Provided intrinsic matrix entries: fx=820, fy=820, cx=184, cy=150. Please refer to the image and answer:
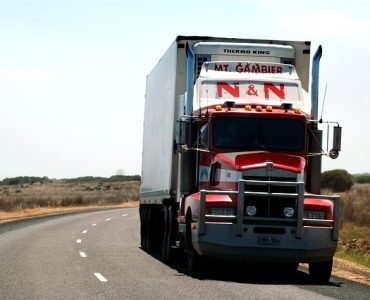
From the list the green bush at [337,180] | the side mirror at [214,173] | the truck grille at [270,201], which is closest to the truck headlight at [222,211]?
the truck grille at [270,201]

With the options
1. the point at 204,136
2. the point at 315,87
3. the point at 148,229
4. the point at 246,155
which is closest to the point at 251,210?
the point at 246,155

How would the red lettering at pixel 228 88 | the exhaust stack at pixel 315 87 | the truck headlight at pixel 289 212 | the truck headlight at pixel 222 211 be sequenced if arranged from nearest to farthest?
the truck headlight at pixel 222 211 → the truck headlight at pixel 289 212 → the exhaust stack at pixel 315 87 → the red lettering at pixel 228 88

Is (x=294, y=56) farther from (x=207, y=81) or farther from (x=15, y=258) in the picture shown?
(x=15, y=258)

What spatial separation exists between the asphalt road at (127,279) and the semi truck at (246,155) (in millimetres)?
623

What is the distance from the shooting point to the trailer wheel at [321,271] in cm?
1523

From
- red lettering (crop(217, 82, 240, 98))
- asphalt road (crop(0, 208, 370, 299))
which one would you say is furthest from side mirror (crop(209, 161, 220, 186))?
asphalt road (crop(0, 208, 370, 299))

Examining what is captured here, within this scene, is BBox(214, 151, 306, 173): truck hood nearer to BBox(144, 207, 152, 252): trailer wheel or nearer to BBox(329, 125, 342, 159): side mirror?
BBox(329, 125, 342, 159): side mirror

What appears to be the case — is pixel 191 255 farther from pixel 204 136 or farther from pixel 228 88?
pixel 228 88

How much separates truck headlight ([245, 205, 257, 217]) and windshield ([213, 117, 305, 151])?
1.46 m

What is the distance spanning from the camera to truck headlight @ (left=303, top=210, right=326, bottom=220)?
579 inches

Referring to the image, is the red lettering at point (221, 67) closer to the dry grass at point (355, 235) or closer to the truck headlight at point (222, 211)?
the truck headlight at point (222, 211)

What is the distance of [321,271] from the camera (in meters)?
15.4

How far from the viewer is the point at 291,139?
15.9m

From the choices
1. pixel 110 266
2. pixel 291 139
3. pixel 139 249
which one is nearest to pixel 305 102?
pixel 291 139
